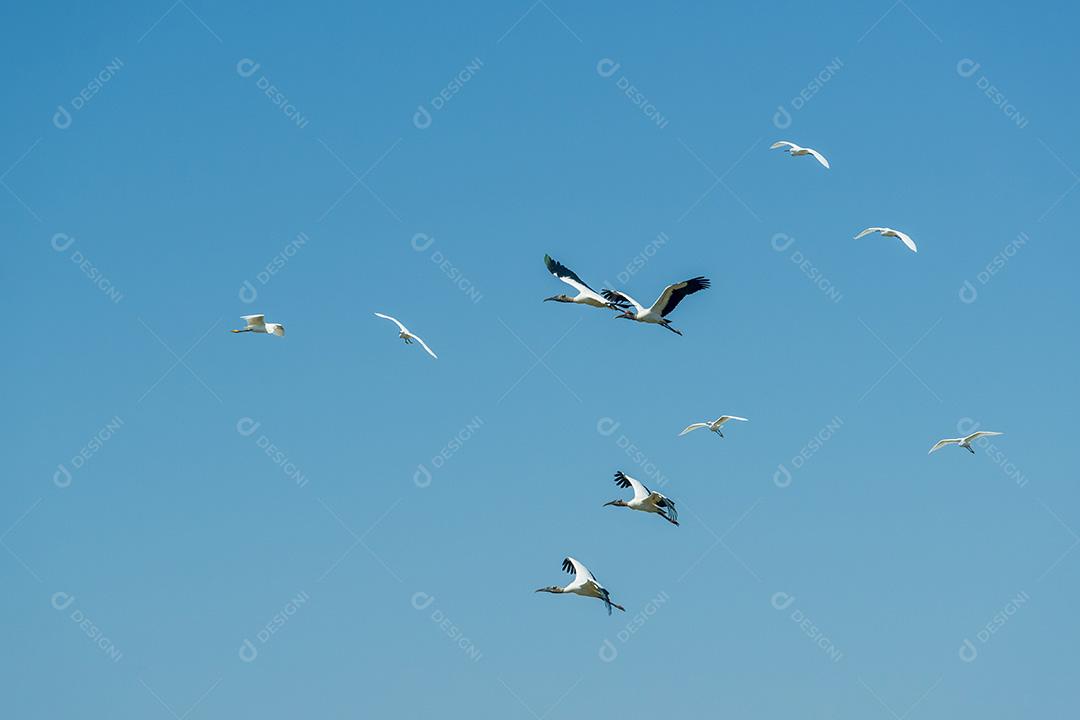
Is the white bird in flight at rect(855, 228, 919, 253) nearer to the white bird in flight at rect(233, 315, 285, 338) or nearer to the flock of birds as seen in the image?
the flock of birds

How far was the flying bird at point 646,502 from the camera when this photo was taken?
5219 centimetres

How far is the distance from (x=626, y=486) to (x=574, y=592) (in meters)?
4.20

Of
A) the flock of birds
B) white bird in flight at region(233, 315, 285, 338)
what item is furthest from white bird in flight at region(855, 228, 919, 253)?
white bird in flight at region(233, 315, 285, 338)

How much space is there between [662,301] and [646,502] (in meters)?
6.36

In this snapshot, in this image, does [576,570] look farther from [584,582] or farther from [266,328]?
[266,328]

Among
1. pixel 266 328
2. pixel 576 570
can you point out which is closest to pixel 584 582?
pixel 576 570

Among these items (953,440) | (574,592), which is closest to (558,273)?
(574,592)

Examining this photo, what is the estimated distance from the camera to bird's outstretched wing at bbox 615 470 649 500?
5209 cm

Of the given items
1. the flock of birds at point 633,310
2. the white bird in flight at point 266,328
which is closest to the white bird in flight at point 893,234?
the flock of birds at point 633,310

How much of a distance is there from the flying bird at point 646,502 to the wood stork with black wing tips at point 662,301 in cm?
500

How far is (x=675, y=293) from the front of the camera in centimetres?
5200

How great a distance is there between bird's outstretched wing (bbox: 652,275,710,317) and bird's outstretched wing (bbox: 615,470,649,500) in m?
5.35

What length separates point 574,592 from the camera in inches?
2125

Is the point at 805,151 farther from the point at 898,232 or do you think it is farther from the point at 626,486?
the point at 626,486
